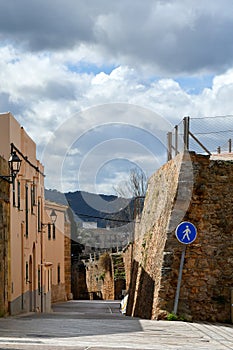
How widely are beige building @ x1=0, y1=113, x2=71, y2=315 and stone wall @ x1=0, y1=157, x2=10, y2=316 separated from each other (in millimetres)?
833

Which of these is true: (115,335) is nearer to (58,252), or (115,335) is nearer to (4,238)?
(4,238)

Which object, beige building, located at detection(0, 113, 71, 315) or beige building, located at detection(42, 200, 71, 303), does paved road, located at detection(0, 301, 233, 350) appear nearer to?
beige building, located at detection(0, 113, 71, 315)

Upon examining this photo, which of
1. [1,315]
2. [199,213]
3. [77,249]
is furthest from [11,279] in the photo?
[77,249]

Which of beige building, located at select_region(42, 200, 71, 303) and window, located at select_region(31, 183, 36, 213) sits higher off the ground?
window, located at select_region(31, 183, 36, 213)

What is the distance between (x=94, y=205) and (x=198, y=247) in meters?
19.7

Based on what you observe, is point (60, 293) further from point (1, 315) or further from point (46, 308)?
point (1, 315)

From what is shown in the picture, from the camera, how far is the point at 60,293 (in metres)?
42.3

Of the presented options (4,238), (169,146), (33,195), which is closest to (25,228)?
(33,195)

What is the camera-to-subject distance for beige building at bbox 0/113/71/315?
21.8 meters

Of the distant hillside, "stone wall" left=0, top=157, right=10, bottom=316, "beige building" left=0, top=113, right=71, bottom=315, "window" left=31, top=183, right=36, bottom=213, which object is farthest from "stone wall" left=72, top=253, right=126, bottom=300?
"stone wall" left=0, top=157, right=10, bottom=316

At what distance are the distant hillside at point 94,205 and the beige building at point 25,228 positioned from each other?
3.53 meters

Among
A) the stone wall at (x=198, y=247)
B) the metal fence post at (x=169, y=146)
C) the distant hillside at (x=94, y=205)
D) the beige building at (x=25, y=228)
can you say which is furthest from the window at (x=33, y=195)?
the stone wall at (x=198, y=247)

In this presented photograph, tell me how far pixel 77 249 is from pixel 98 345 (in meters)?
56.1

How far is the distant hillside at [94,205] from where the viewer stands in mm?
36656
